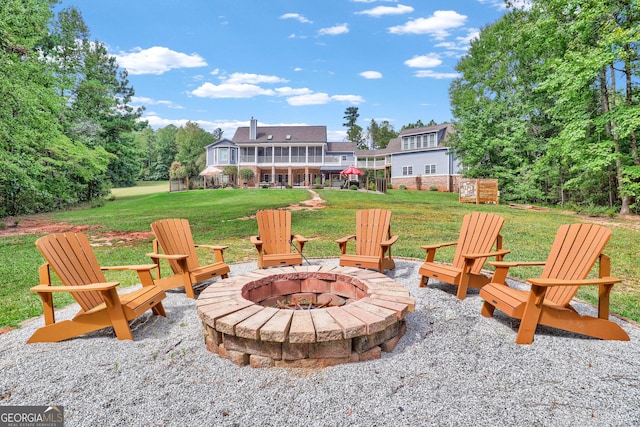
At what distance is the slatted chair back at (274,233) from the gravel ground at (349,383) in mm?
2236

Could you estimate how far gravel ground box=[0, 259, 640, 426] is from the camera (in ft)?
6.44

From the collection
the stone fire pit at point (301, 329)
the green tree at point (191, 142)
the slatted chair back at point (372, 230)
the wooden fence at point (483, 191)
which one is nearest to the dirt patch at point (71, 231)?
the slatted chair back at point (372, 230)

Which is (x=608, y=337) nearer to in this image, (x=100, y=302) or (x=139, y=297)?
(x=139, y=297)

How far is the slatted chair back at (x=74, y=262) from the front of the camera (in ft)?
9.62

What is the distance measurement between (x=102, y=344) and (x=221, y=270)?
67.3 inches

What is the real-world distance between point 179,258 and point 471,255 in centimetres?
348

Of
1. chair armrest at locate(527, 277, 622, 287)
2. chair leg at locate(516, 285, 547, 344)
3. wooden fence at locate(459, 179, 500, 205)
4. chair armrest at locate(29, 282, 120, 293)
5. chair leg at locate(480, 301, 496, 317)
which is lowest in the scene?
chair leg at locate(480, 301, 496, 317)

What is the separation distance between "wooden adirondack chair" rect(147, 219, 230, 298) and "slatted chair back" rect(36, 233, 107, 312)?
756mm

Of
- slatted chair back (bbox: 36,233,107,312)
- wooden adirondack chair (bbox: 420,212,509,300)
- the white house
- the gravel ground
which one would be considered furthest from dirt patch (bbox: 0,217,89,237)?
the white house

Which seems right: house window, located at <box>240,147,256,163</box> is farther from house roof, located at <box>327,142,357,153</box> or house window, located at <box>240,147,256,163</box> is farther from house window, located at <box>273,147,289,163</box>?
house roof, located at <box>327,142,357,153</box>

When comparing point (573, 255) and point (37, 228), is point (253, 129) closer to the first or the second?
point (37, 228)

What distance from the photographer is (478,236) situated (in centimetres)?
433

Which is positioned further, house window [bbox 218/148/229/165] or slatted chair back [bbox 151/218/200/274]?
house window [bbox 218/148/229/165]

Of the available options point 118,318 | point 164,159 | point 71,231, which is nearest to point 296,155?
point 164,159
